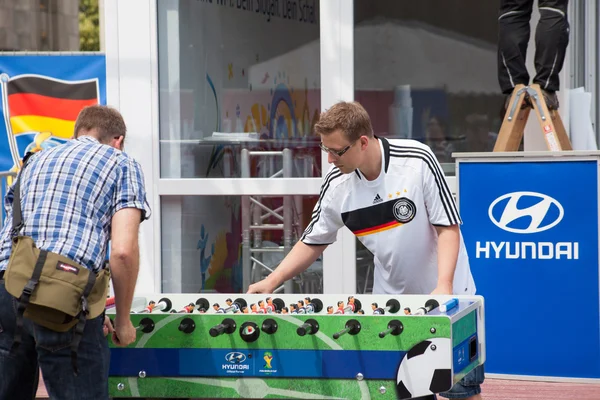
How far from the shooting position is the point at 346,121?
4.05m

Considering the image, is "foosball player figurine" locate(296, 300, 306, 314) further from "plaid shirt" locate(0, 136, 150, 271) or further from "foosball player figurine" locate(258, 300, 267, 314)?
"plaid shirt" locate(0, 136, 150, 271)

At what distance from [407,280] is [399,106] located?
3.24 m

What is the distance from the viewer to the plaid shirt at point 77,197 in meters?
3.57

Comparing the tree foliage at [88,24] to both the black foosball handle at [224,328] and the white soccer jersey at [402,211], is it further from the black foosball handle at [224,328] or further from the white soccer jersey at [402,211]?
the black foosball handle at [224,328]

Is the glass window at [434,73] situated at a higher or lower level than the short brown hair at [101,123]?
higher

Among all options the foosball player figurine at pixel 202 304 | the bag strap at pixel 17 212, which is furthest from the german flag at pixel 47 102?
the bag strap at pixel 17 212

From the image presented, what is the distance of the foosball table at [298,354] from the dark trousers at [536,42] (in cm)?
267

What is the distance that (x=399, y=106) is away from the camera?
7.36m

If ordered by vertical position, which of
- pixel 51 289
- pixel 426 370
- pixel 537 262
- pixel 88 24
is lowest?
pixel 426 370

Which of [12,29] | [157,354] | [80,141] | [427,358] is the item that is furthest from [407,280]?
[12,29]

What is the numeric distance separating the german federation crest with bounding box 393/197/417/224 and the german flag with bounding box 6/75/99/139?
3761mm

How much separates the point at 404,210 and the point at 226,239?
11.1 ft

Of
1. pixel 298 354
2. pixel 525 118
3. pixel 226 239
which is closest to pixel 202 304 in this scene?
pixel 298 354

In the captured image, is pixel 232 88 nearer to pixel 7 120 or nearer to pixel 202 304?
pixel 7 120
